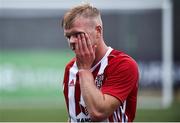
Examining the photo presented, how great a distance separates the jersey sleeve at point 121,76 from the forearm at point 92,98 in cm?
18

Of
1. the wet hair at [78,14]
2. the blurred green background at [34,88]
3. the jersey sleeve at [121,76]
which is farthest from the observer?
the blurred green background at [34,88]

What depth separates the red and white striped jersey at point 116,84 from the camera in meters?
4.36

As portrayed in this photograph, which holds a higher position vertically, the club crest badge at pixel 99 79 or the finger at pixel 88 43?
the finger at pixel 88 43

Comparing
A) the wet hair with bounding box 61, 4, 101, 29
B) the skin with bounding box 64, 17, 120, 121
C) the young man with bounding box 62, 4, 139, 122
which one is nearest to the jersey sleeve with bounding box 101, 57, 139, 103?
the young man with bounding box 62, 4, 139, 122

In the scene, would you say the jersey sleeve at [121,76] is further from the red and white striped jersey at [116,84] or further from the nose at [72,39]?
the nose at [72,39]

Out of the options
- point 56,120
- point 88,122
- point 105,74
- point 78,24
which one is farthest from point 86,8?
point 56,120

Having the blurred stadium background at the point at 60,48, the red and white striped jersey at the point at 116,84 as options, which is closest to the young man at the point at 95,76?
the red and white striped jersey at the point at 116,84

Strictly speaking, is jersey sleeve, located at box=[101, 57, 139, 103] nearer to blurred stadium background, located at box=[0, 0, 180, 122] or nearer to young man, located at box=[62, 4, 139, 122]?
young man, located at box=[62, 4, 139, 122]

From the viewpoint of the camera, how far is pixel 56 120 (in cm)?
1355

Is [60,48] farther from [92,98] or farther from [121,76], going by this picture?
[92,98]

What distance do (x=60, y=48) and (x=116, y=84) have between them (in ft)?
39.9

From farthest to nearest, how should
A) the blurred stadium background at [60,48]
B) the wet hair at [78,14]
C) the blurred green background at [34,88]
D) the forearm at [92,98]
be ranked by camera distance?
the blurred stadium background at [60,48] < the blurred green background at [34,88] < the wet hair at [78,14] < the forearm at [92,98]

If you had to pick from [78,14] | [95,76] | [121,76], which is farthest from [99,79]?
[78,14]

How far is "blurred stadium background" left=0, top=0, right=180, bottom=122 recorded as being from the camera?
1612 centimetres
